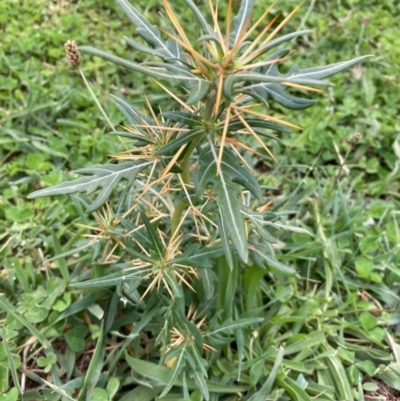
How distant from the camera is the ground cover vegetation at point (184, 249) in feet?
4.85

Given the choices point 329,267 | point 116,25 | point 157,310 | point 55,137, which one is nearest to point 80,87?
point 55,137

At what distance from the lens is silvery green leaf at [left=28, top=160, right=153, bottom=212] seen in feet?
3.86

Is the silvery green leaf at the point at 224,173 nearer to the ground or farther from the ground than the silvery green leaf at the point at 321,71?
nearer to the ground

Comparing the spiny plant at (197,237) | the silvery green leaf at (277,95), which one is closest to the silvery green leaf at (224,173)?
the spiny plant at (197,237)

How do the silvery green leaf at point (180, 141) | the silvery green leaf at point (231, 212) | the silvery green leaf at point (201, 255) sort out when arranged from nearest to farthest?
the silvery green leaf at point (231, 212), the silvery green leaf at point (180, 141), the silvery green leaf at point (201, 255)

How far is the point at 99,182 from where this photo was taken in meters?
1.21

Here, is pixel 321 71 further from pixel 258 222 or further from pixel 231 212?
pixel 258 222

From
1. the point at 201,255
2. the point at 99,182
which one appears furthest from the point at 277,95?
the point at 201,255

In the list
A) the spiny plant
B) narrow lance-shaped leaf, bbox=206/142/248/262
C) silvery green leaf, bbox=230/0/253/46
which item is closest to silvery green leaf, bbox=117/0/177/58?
the spiny plant

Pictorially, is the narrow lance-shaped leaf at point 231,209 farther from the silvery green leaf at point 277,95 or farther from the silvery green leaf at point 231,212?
the silvery green leaf at point 277,95

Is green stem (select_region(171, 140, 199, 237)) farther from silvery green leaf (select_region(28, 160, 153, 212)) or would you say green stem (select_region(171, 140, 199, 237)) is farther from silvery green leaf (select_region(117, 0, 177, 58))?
silvery green leaf (select_region(117, 0, 177, 58))

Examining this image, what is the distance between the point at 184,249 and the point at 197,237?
7 centimetres

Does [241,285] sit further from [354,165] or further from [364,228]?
[354,165]

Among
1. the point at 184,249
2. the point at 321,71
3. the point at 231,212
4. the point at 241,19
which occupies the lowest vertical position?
the point at 184,249
